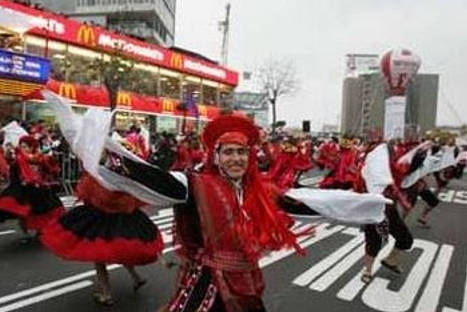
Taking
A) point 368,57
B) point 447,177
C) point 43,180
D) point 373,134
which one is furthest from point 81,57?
point 368,57

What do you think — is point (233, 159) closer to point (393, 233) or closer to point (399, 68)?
point (393, 233)

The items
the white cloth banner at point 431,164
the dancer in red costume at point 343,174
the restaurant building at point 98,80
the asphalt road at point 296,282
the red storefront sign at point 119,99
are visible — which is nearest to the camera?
the asphalt road at point 296,282

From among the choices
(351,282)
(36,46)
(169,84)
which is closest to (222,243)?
(351,282)

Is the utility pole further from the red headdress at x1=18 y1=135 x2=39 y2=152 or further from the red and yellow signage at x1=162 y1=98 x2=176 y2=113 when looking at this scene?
the red headdress at x1=18 y1=135 x2=39 y2=152

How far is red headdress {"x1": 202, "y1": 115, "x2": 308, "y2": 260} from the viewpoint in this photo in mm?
3461

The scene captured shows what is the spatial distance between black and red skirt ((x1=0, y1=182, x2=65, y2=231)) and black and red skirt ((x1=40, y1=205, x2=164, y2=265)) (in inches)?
110

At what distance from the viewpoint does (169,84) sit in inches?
1649

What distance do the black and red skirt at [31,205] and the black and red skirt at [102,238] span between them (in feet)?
9.18

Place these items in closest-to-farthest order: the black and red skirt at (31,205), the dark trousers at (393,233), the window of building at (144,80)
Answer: the dark trousers at (393,233) → the black and red skirt at (31,205) → the window of building at (144,80)

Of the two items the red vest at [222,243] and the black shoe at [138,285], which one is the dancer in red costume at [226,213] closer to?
the red vest at [222,243]

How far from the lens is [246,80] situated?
224 ft

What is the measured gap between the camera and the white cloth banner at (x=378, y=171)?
26.6 ft

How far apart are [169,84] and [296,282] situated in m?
34.6

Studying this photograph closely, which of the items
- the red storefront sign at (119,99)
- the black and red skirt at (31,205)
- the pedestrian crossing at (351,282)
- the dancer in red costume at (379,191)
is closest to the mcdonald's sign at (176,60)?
the red storefront sign at (119,99)
